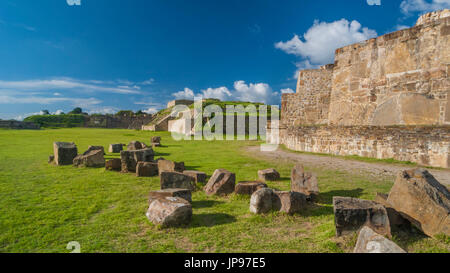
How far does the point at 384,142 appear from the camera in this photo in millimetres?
9812

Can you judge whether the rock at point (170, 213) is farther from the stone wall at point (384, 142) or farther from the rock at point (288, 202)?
the stone wall at point (384, 142)

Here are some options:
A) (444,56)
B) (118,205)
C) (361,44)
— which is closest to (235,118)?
(361,44)

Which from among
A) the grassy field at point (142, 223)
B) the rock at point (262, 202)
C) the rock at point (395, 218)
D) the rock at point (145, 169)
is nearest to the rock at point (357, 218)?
the grassy field at point (142, 223)

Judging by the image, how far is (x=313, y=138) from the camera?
1262 cm

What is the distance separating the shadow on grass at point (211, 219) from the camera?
3.96m

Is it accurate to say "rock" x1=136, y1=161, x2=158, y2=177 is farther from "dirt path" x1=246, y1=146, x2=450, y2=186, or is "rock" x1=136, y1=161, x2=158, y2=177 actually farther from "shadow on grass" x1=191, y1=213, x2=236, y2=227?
"dirt path" x1=246, y1=146, x2=450, y2=186

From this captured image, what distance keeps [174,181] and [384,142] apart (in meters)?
8.54

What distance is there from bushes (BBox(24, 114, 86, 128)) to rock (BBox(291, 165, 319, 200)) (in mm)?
49759

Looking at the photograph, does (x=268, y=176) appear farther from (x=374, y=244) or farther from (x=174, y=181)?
(x=374, y=244)

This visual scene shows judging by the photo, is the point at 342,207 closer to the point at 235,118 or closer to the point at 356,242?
the point at 356,242

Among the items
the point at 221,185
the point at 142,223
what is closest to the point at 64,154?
the point at 221,185

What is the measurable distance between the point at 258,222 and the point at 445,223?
2.47 metres

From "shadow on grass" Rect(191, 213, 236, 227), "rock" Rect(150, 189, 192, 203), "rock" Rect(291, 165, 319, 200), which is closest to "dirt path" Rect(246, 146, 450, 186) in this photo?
"rock" Rect(291, 165, 319, 200)

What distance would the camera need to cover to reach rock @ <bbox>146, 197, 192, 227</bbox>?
3801 mm
